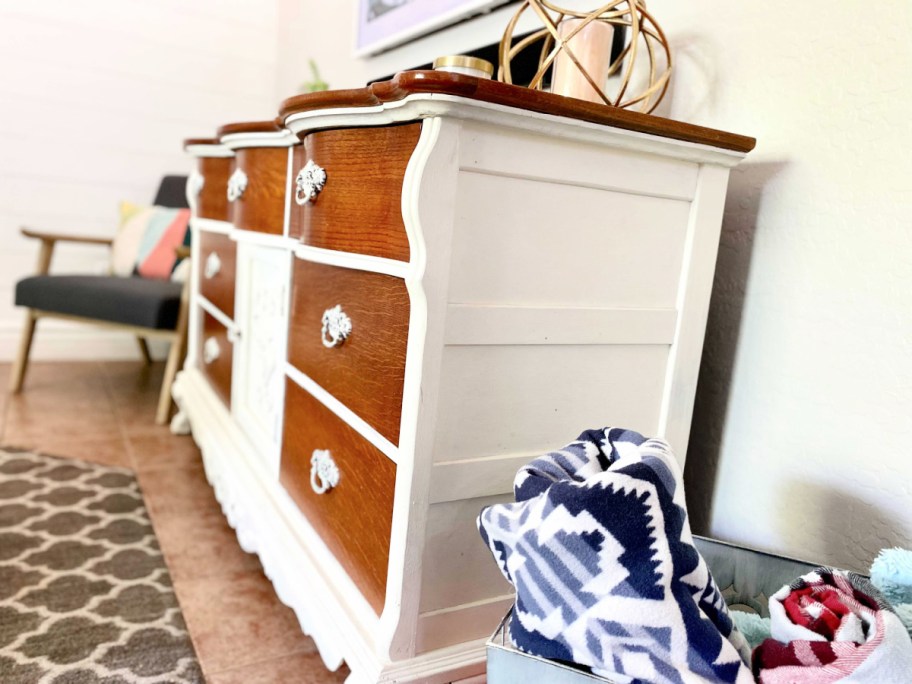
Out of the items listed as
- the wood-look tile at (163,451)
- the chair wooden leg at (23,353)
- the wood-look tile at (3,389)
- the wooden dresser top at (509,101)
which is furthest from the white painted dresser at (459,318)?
the chair wooden leg at (23,353)

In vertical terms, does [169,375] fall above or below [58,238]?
below

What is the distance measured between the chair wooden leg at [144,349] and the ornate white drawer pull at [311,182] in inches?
85.1

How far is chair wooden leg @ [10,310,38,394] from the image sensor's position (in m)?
2.32

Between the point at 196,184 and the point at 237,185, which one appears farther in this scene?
the point at 196,184

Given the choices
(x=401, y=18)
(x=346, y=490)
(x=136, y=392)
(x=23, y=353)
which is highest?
(x=401, y=18)

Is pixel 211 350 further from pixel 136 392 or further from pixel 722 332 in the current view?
pixel 722 332

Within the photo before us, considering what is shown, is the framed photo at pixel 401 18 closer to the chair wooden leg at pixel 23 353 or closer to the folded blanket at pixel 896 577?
the folded blanket at pixel 896 577

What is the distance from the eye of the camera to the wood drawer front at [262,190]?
136 centimetres

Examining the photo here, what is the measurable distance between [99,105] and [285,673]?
261 cm

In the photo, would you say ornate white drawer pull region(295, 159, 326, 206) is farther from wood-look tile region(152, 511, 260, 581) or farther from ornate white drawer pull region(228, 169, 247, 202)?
wood-look tile region(152, 511, 260, 581)

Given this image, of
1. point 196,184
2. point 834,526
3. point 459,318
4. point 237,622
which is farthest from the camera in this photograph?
point 196,184

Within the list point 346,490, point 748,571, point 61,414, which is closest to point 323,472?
point 346,490

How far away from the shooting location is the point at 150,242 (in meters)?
2.53

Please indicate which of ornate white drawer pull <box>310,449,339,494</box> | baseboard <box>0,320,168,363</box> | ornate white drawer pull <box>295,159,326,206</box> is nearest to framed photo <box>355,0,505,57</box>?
ornate white drawer pull <box>295,159,326,206</box>
